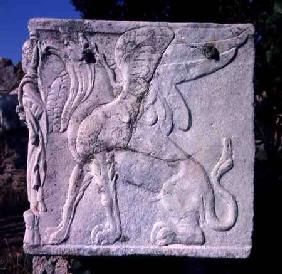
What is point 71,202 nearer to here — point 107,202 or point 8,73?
point 107,202

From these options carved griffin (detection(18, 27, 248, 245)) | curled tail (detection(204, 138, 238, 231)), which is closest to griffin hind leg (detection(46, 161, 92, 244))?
carved griffin (detection(18, 27, 248, 245))

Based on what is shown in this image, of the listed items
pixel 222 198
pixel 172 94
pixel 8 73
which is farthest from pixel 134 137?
pixel 8 73

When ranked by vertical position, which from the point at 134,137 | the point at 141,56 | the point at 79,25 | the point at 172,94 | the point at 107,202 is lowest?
the point at 107,202

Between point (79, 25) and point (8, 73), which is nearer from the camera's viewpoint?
point (79, 25)

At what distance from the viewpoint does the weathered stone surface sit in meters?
2.58

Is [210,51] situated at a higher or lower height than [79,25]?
lower

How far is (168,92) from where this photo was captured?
259 cm

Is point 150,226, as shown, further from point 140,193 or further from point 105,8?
point 105,8

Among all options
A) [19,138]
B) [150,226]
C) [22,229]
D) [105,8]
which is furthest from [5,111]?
[150,226]

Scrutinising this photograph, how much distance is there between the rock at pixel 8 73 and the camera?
5.74 metres

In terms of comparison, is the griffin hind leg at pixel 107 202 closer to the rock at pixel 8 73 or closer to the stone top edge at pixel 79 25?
the stone top edge at pixel 79 25

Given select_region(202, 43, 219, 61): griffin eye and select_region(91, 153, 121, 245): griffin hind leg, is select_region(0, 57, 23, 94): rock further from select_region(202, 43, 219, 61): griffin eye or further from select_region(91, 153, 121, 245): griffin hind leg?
select_region(202, 43, 219, 61): griffin eye

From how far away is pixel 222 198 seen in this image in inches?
103

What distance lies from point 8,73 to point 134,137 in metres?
3.68
